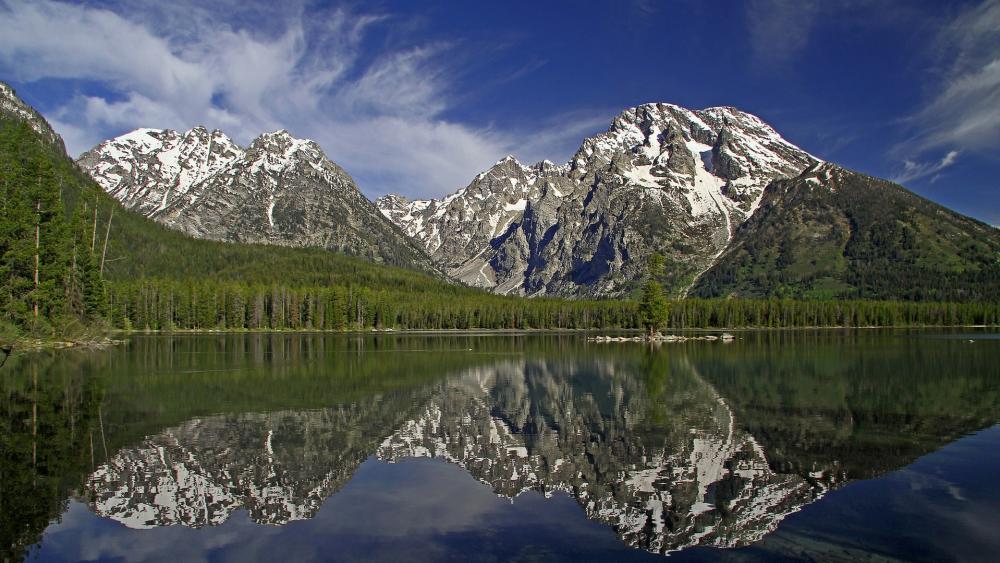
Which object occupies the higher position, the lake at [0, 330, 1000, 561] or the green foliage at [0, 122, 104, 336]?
the green foliage at [0, 122, 104, 336]

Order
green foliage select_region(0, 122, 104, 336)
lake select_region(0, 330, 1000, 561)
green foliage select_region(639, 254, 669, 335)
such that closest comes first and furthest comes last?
lake select_region(0, 330, 1000, 561) → green foliage select_region(0, 122, 104, 336) → green foliage select_region(639, 254, 669, 335)

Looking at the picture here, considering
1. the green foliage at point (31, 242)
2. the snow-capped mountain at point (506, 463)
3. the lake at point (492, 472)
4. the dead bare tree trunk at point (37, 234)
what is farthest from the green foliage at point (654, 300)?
the dead bare tree trunk at point (37, 234)

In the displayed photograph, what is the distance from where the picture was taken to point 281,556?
16.3m

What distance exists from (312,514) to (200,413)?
19368 mm

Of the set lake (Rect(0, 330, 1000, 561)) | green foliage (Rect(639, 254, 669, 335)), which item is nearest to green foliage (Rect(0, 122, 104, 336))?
lake (Rect(0, 330, 1000, 561))

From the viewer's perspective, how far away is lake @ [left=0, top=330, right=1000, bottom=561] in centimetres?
1714

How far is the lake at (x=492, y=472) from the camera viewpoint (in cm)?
1714

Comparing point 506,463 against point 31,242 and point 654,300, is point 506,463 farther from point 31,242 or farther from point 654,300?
point 654,300

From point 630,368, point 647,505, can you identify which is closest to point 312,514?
point 647,505

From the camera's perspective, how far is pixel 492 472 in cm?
2536

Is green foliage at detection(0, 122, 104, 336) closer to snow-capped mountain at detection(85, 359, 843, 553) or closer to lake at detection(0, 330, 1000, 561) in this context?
lake at detection(0, 330, 1000, 561)

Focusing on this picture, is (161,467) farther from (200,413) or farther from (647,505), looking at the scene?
(647,505)

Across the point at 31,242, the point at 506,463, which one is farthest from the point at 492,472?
the point at 31,242

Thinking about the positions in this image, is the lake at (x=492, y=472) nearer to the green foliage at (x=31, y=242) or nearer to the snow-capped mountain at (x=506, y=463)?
the snow-capped mountain at (x=506, y=463)
